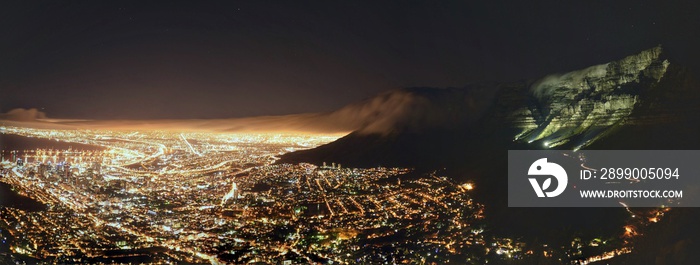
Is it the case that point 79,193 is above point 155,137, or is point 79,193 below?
below

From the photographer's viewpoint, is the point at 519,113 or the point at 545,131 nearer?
the point at 545,131

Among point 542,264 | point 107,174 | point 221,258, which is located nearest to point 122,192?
point 107,174

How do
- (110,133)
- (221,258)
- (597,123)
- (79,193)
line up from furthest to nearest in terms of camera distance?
(597,123) → (110,133) → (79,193) → (221,258)

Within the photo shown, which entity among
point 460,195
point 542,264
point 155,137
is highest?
point 155,137

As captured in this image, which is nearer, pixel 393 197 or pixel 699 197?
pixel 699 197

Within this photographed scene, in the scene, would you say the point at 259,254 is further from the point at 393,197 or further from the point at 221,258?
the point at 393,197

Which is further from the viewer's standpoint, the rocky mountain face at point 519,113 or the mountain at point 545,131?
the rocky mountain face at point 519,113

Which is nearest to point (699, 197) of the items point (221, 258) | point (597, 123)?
point (597, 123)

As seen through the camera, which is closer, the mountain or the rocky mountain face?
the mountain

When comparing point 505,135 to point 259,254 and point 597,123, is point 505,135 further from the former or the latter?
point 259,254

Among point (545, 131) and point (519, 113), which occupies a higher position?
point (519, 113)

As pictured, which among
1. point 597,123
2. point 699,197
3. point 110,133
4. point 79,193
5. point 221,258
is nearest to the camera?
point 221,258
